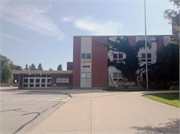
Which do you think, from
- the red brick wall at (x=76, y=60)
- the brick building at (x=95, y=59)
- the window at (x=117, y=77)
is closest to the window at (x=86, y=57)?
the brick building at (x=95, y=59)

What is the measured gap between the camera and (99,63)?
3494cm

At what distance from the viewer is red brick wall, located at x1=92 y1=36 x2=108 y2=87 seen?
34.4 m

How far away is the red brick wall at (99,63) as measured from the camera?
34362 millimetres

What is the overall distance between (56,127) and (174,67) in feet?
78.1

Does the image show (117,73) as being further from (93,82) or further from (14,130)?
(14,130)

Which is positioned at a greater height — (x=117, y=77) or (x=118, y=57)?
(x=118, y=57)

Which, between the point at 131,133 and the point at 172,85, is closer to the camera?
the point at 131,133

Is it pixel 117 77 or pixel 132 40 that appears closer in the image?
pixel 117 77

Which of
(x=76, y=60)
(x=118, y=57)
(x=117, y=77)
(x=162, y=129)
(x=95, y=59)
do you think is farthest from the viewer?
(x=76, y=60)

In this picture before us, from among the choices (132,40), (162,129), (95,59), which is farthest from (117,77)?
(162,129)

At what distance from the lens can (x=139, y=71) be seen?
34.0 metres

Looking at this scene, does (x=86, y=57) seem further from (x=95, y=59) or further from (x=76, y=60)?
(x=76, y=60)

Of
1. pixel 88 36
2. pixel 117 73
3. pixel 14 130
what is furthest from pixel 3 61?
pixel 14 130

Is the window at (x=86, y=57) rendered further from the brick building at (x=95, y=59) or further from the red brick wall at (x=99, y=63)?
the red brick wall at (x=99, y=63)
